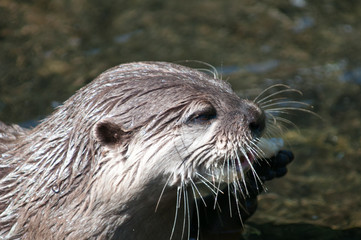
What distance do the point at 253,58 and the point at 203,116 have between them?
110 inches

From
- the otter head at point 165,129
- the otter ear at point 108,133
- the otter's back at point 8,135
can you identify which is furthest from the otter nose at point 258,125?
the otter's back at point 8,135

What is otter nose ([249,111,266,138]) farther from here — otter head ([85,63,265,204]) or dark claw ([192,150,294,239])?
dark claw ([192,150,294,239])

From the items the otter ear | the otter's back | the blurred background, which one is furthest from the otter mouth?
the otter's back

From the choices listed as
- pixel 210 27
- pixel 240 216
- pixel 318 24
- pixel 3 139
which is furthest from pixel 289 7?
pixel 3 139

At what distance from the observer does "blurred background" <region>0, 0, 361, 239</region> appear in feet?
14.4

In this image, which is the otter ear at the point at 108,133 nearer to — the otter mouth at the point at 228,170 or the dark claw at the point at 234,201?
the otter mouth at the point at 228,170

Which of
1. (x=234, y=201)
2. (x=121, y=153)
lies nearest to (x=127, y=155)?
(x=121, y=153)

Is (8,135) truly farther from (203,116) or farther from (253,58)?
(253,58)

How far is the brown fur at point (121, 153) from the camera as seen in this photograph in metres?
2.86

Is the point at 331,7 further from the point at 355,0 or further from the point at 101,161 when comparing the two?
the point at 101,161

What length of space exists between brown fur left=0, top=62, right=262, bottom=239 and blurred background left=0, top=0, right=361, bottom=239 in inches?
54.9

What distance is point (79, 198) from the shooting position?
116 inches

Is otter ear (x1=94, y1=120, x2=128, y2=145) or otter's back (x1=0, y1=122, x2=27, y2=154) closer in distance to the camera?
otter ear (x1=94, y1=120, x2=128, y2=145)

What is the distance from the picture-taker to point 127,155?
2854mm
